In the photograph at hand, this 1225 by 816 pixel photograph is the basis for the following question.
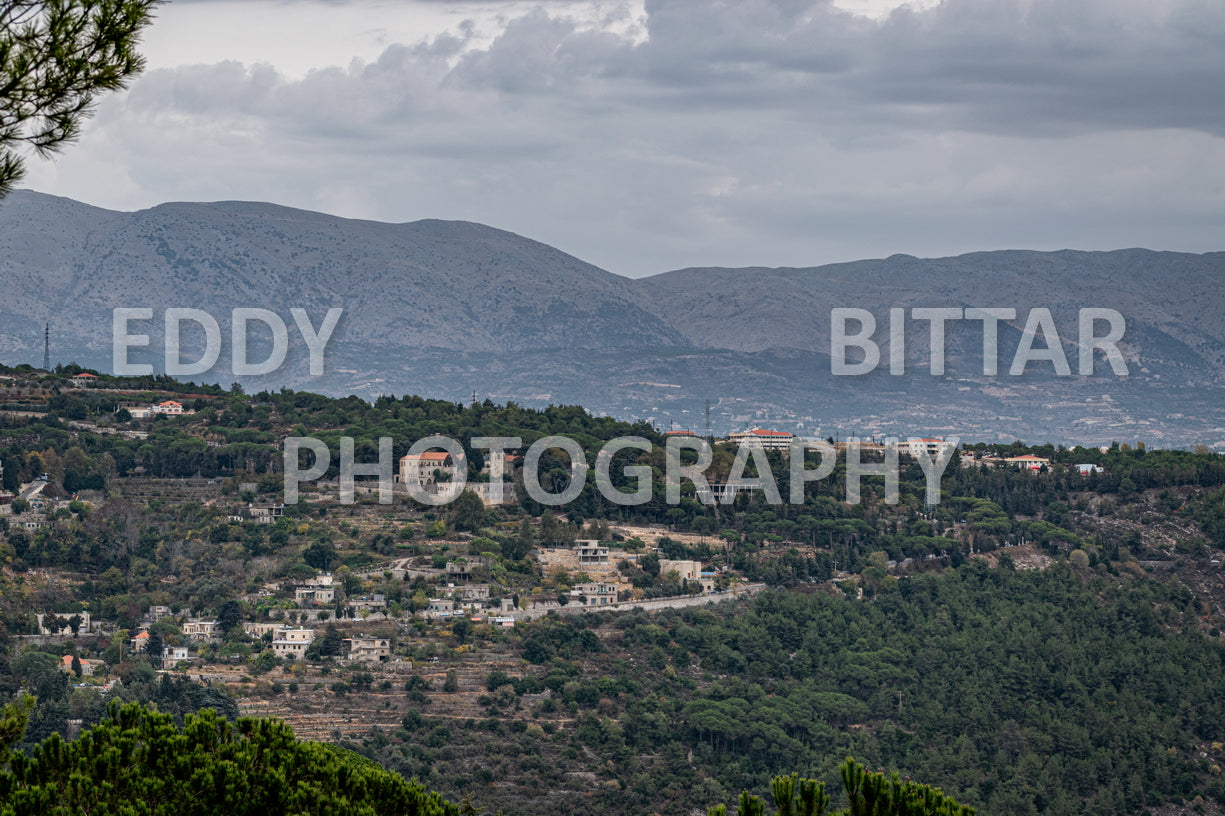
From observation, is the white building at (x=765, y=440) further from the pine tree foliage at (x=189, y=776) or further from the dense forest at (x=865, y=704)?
the pine tree foliage at (x=189, y=776)

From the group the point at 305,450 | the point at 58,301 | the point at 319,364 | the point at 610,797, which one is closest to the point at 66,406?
the point at 305,450

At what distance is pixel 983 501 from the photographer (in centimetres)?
5778

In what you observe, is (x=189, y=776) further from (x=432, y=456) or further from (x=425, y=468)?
(x=432, y=456)

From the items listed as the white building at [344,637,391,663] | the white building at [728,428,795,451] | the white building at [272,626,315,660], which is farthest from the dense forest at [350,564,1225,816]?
the white building at [728,428,795,451]

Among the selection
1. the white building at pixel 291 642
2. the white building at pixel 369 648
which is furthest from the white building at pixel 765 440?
the white building at pixel 291 642

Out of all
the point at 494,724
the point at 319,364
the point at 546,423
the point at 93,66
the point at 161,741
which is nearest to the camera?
the point at 93,66

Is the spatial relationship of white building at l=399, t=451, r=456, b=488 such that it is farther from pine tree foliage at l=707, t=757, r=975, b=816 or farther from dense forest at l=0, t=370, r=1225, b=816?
pine tree foliage at l=707, t=757, r=975, b=816

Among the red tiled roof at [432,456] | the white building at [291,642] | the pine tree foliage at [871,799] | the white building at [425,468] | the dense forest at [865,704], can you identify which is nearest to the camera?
the pine tree foliage at [871,799]

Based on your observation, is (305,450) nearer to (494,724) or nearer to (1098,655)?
(494,724)

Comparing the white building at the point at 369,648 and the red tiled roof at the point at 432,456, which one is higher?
the red tiled roof at the point at 432,456

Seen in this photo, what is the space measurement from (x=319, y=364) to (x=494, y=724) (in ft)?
427

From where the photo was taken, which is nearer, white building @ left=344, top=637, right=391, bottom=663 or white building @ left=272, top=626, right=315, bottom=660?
white building @ left=272, top=626, right=315, bottom=660

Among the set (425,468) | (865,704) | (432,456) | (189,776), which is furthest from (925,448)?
(189,776)

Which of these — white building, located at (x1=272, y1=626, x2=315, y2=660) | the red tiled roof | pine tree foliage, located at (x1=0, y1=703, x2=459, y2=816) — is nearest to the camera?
pine tree foliage, located at (x1=0, y1=703, x2=459, y2=816)
